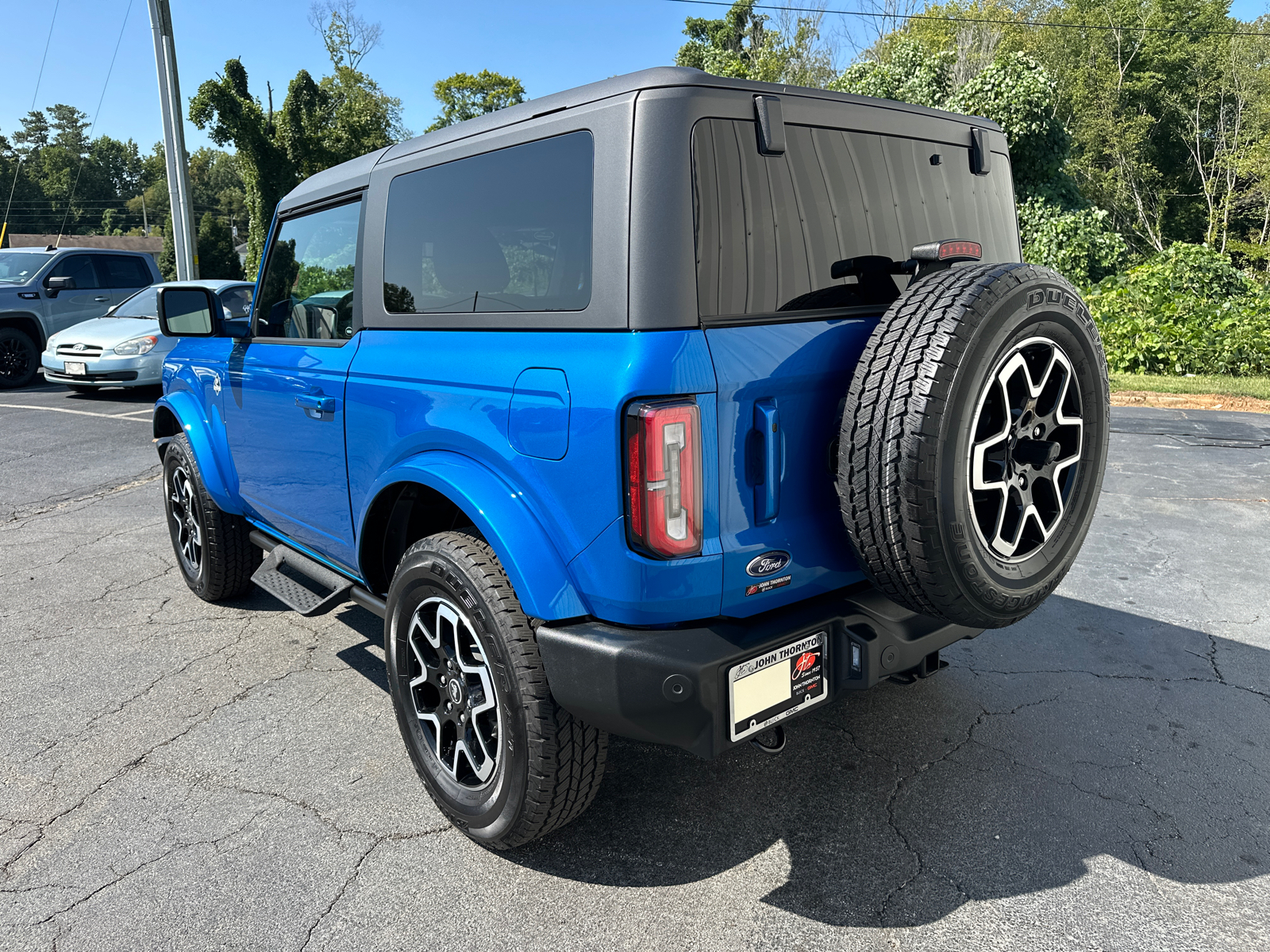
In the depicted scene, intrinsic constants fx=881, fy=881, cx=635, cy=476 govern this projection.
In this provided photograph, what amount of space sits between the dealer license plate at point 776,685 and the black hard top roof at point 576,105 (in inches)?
54.4

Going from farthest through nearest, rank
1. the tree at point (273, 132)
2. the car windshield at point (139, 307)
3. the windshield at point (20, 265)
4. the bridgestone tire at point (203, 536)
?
the tree at point (273, 132) → the windshield at point (20, 265) → the car windshield at point (139, 307) → the bridgestone tire at point (203, 536)

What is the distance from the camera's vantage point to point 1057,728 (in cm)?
324

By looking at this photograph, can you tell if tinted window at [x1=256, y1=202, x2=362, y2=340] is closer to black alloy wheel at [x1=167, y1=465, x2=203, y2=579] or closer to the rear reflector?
black alloy wheel at [x1=167, y1=465, x2=203, y2=579]

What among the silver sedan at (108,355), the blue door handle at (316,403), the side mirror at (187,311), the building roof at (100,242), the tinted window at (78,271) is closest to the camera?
the blue door handle at (316,403)

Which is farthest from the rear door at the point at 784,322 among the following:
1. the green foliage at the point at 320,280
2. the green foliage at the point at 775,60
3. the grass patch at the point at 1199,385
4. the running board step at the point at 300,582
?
the green foliage at the point at 775,60

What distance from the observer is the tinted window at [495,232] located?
2316 millimetres

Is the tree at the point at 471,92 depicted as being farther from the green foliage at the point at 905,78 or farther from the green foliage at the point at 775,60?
the green foliage at the point at 905,78

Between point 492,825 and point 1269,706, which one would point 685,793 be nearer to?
point 492,825

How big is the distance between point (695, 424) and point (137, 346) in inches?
464

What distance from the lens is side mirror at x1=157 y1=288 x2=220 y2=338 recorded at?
13.0ft

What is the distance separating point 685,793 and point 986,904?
0.94 m

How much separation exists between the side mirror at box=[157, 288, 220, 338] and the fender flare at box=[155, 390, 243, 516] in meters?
0.45

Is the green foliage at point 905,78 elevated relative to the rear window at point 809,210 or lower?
elevated

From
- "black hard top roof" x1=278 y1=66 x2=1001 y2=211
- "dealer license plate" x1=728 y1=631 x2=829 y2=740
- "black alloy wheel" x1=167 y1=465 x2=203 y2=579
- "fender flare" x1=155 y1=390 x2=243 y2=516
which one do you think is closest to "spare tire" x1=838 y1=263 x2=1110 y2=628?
"dealer license plate" x1=728 y1=631 x2=829 y2=740
